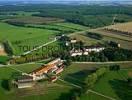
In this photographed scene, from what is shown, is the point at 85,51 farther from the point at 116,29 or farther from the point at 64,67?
the point at 116,29

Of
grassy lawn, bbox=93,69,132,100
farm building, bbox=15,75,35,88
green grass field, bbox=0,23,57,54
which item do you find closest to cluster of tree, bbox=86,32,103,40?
green grass field, bbox=0,23,57,54

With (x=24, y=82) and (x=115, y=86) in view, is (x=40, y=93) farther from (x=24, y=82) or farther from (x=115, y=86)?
(x=115, y=86)

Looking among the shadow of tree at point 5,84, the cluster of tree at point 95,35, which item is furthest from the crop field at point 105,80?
the cluster of tree at point 95,35

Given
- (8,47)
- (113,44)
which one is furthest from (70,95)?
(8,47)

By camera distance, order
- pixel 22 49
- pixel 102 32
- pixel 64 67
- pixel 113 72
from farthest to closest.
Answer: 1. pixel 102 32
2. pixel 22 49
3. pixel 64 67
4. pixel 113 72

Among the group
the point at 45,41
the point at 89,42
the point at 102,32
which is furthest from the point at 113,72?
the point at 102,32

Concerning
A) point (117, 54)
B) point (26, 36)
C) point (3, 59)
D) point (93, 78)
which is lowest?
point (26, 36)

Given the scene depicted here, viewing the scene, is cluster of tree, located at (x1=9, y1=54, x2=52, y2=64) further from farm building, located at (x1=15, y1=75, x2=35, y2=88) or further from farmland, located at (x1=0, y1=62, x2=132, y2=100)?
farm building, located at (x1=15, y1=75, x2=35, y2=88)

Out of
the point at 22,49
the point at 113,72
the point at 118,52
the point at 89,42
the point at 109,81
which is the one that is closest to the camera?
the point at 109,81
